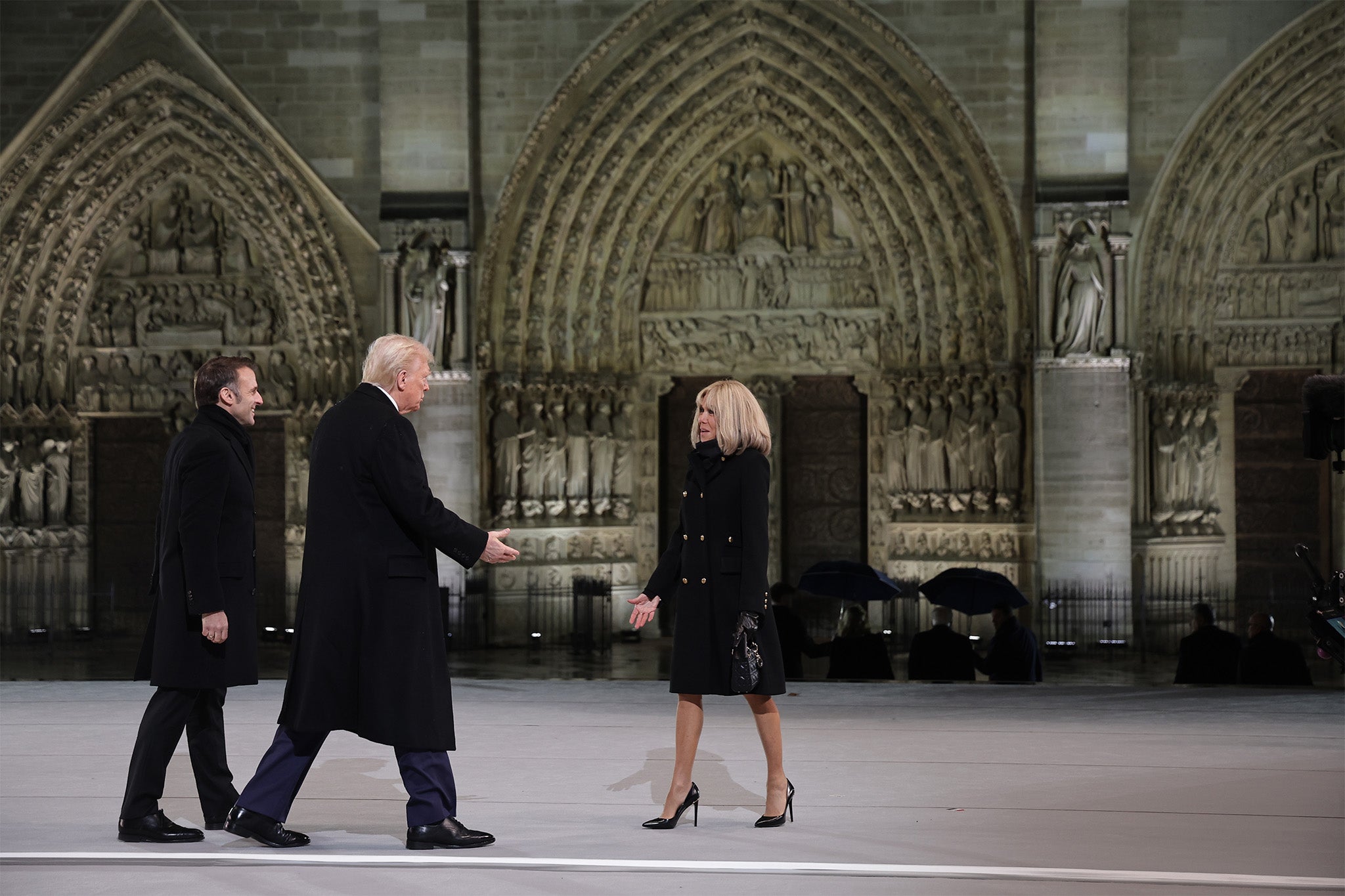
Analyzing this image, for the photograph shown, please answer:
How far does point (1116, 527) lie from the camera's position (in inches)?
615

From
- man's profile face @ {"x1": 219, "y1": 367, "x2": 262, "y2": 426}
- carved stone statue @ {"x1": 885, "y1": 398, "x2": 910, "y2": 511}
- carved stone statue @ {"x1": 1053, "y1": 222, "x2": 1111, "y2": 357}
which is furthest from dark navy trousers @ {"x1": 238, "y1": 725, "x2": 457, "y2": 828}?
carved stone statue @ {"x1": 885, "y1": 398, "x2": 910, "y2": 511}

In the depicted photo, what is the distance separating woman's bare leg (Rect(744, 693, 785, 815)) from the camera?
17.1 ft

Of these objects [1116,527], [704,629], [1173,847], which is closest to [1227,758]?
[1173,847]

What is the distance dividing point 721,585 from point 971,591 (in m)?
6.72

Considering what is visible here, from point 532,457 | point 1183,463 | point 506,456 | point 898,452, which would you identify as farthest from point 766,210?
point 1183,463

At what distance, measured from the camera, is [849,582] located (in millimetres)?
12094

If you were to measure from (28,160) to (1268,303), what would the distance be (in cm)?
1262

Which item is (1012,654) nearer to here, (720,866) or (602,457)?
(720,866)

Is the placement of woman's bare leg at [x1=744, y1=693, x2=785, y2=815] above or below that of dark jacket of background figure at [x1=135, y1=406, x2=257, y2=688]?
below

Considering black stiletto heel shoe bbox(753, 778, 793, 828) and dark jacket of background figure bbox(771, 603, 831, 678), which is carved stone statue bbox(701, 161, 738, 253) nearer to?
dark jacket of background figure bbox(771, 603, 831, 678)

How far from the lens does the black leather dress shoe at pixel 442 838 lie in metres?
4.84

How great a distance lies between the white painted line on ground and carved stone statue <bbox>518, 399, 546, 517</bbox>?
1193 centimetres

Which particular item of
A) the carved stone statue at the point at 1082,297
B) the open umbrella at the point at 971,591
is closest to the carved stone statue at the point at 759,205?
the carved stone statue at the point at 1082,297

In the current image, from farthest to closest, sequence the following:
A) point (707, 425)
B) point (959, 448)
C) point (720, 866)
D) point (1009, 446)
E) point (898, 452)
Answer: point (898, 452)
point (959, 448)
point (1009, 446)
point (707, 425)
point (720, 866)
